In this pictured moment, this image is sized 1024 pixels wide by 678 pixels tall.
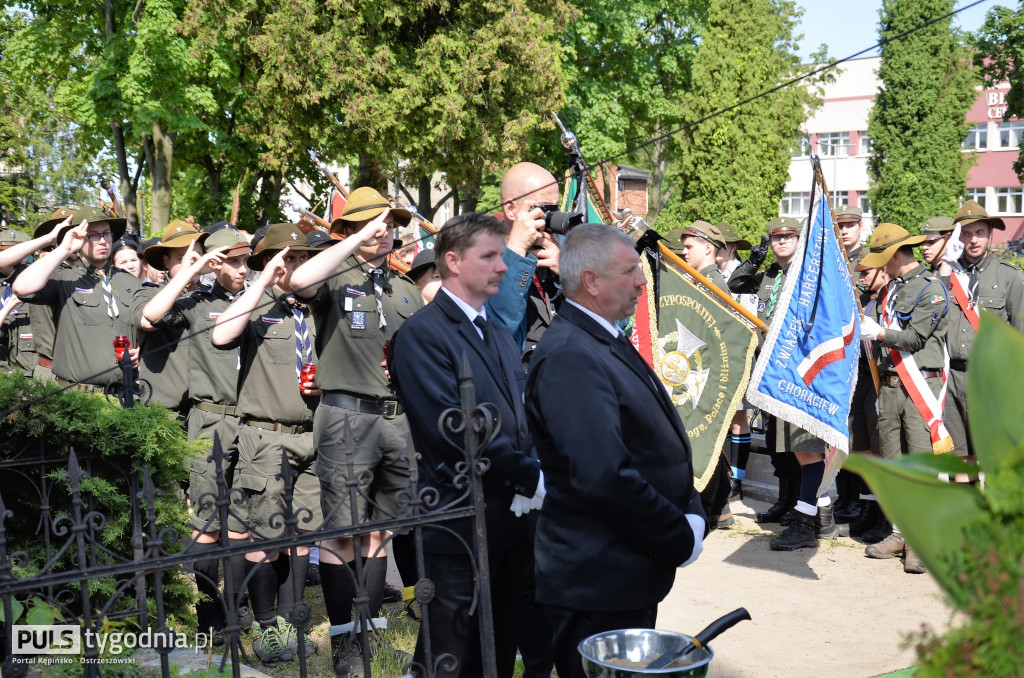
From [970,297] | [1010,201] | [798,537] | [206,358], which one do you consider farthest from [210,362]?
[1010,201]

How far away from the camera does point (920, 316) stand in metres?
6.96

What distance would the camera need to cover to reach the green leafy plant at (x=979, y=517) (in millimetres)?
1148

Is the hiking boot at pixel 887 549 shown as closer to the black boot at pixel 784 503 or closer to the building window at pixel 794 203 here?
the black boot at pixel 784 503

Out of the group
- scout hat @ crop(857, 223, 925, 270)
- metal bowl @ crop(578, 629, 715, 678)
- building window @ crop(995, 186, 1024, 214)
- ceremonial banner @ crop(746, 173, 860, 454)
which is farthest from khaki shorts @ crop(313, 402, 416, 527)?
building window @ crop(995, 186, 1024, 214)

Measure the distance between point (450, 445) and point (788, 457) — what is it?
565 cm

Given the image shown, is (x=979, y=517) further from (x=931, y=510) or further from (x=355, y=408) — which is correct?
(x=355, y=408)

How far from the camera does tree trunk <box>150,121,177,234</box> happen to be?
21.5m

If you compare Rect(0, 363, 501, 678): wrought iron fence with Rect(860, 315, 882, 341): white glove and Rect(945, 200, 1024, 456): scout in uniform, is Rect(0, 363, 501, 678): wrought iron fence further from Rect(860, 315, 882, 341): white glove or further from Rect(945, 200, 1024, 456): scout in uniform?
Rect(945, 200, 1024, 456): scout in uniform

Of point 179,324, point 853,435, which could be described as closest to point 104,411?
point 179,324

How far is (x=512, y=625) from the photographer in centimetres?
404

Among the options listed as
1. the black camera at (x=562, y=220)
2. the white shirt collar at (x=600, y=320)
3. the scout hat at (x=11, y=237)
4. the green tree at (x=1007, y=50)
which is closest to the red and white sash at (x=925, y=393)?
the black camera at (x=562, y=220)

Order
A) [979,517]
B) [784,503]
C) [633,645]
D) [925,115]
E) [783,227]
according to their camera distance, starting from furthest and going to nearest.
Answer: [925,115] → [783,227] → [784,503] → [633,645] → [979,517]

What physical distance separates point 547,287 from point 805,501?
3.44m

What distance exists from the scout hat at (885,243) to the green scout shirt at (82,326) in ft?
18.0
